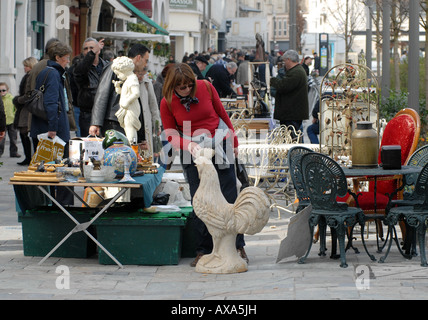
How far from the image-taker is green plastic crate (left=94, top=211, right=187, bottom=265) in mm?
7871

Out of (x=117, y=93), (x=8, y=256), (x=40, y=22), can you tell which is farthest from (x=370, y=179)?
(x=40, y=22)

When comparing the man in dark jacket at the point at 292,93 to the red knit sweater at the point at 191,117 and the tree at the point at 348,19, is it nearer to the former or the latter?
the red knit sweater at the point at 191,117

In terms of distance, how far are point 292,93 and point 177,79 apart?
6.65 meters

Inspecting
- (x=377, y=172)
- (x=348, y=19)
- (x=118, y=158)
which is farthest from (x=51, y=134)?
(x=348, y=19)

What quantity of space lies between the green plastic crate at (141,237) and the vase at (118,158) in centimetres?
41

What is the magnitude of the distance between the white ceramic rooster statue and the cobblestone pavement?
149 millimetres

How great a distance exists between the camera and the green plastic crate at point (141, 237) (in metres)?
7.87

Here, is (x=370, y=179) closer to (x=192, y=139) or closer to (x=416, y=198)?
(x=416, y=198)

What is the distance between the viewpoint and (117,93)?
9.45 meters

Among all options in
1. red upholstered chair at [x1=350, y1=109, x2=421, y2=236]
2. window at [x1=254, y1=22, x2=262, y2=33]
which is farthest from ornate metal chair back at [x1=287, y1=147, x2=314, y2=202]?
window at [x1=254, y1=22, x2=262, y2=33]

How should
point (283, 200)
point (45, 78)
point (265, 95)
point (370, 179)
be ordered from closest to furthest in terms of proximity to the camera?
point (370, 179), point (45, 78), point (283, 200), point (265, 95)

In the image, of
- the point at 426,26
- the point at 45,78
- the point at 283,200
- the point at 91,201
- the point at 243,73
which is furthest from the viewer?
the point at 243,73

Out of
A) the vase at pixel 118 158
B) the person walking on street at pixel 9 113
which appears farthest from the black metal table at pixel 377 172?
the person walking on street at pixel 9 113

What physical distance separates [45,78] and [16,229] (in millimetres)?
1633
